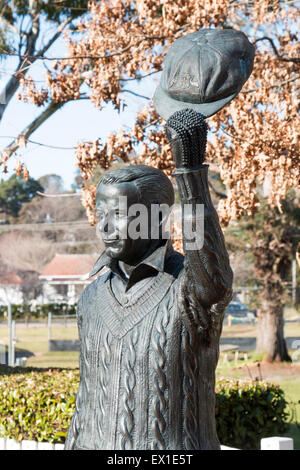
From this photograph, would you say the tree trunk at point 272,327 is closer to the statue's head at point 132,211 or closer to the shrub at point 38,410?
the shrub at point 38,410

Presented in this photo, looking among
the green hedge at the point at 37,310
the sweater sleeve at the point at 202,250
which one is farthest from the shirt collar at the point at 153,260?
the green hedge at the point at 37,310

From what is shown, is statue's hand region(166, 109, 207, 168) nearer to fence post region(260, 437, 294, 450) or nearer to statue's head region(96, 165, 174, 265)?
statue's head region(96, 165, 174, 265)

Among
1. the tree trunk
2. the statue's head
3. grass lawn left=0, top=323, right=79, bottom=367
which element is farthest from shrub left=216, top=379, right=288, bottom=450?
grass lawn left=0, top=323, right=79, bottom=367

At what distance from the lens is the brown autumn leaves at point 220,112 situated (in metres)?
6.73

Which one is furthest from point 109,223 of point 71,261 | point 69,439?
point 71,261

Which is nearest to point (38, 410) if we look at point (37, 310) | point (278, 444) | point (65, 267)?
point (278, 444)

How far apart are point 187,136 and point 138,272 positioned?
64cm

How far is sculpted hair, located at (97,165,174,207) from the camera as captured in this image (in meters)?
2.28

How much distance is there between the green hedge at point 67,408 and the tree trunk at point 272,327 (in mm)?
8114

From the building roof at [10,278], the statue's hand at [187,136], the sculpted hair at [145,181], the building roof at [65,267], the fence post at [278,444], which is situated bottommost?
the building roof at [10,278]

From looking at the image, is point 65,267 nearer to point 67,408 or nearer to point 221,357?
Answer: point 221,357

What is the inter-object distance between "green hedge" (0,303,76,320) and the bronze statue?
31123mm
